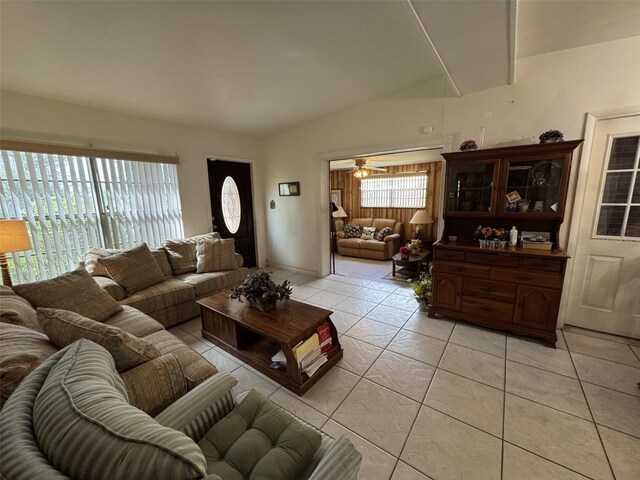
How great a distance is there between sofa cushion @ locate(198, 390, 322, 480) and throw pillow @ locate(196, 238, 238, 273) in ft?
7.84

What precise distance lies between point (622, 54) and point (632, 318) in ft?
7.65

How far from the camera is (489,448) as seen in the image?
1.45m

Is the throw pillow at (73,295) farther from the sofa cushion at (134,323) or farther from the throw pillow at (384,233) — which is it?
the throw pillow at (384,233)

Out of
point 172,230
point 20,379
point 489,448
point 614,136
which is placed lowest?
point 489,448

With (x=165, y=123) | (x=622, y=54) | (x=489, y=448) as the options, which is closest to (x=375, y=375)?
(x=489, y=448)

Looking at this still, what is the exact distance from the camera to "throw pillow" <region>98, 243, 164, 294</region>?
2.64m

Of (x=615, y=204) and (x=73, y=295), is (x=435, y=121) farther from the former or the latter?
(x=73, y=295)

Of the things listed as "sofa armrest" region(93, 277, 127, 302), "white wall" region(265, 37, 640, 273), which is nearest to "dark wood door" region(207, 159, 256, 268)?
"white wall" region(265, 37, 640, 273)

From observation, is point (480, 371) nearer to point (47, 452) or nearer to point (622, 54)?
point (47, 452)

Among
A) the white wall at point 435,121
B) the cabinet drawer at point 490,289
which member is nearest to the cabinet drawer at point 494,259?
the cabinet drawer at point 490,289

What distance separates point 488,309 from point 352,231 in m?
3.98

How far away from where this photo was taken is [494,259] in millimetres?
2453

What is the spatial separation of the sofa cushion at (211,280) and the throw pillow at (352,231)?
3415mm

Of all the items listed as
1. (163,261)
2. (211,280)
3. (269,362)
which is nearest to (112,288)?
(163,261)
